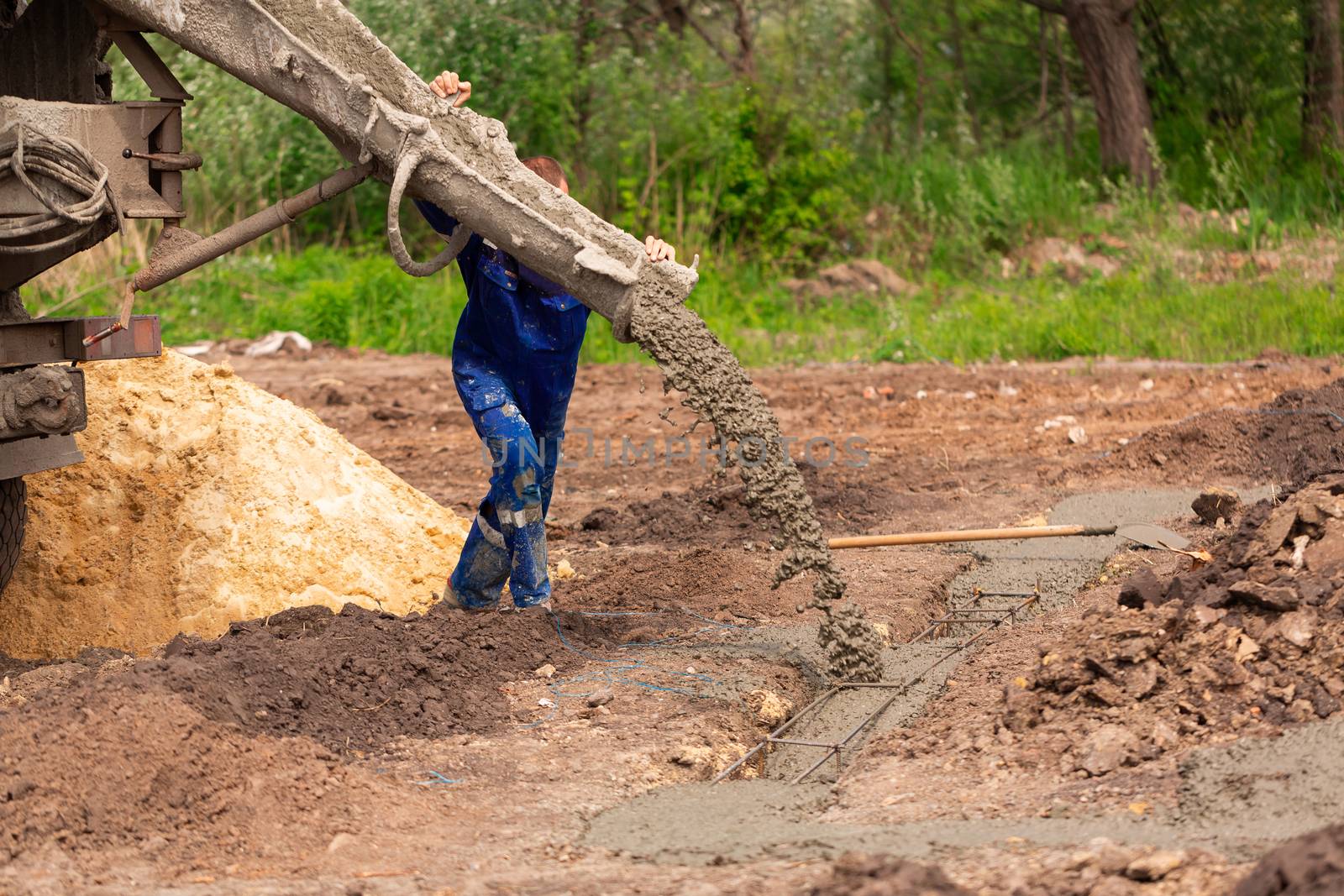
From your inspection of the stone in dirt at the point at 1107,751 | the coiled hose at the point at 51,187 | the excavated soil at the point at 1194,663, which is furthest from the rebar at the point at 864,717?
the coiled hose at the point at 51,187

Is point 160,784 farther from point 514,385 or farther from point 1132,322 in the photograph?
point 1132,322

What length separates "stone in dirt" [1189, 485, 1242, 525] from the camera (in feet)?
19.3

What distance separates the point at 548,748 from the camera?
156 inches

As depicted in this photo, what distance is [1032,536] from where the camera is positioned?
5.44 m

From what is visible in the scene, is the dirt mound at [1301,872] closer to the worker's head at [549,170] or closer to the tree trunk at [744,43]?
the worker's head at [549,170]

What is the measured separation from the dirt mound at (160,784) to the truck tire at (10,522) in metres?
1.42

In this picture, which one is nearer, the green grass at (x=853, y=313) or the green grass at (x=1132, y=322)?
the green grass at (x=1132, y=322)

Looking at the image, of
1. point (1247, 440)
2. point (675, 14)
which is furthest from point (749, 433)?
point (675, 14)

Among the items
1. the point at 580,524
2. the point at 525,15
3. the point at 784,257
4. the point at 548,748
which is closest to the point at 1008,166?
the point at 784,257

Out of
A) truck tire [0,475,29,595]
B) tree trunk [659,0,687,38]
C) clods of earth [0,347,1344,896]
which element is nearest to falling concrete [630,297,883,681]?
clods of earth [0,347,1344,896]

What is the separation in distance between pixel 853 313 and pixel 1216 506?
21.4ft

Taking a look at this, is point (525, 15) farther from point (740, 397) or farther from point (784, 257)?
point (740, 397)

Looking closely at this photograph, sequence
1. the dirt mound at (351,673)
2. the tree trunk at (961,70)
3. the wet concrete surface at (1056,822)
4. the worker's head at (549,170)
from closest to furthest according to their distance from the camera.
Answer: the wet concrete surface at (1056,822), the dirt mound at (351,673), the worker's head at (549,170), the tree trunk at (961,70)

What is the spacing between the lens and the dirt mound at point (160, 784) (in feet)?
10.9
